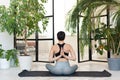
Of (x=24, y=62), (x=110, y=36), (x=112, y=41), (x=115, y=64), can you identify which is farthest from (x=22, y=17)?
(x=115, y=64)

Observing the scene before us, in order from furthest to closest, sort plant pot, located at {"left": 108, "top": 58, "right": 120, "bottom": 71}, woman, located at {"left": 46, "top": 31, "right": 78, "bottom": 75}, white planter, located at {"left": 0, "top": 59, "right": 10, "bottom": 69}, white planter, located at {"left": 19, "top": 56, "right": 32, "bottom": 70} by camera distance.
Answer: white planter, located at {"left": 0, "top": 59, "right": 10, "bottom": 69}, white planter, located at {"left": 19, "top": 56, "right": 32, "bottom": 70}, plant pot, located at {"left": 108, "top": 58, "right": 120, "bottom": 71}, woman, located at {"left": 46, "top": 31, "right": 78, "bottom": 75}

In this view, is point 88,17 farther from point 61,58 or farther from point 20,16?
point 20,16

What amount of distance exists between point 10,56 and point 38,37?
1.67 m

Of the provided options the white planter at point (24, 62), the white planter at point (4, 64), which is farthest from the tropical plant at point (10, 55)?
the white planter at point (24, 62)

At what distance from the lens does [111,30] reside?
628 centimetres

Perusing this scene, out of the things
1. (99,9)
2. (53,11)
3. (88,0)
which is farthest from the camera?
(53,11)

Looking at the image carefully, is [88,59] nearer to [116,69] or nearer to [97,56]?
[97,56]

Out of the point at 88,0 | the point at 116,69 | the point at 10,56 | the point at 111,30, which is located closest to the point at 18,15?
the point at 10,56

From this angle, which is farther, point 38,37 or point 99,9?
point 38,37

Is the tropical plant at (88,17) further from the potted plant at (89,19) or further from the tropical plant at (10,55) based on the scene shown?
the tropical plant at (10,55)

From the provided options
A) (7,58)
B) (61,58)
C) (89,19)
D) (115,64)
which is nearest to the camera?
(61,58)

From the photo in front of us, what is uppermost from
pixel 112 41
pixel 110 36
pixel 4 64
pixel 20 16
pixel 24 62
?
pixel 20 16

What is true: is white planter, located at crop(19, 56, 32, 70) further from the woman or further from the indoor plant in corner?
the woman

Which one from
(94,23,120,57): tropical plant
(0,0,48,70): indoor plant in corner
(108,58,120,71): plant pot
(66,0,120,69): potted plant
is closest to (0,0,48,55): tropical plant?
(0,0,48,70): indoor plant in corner
